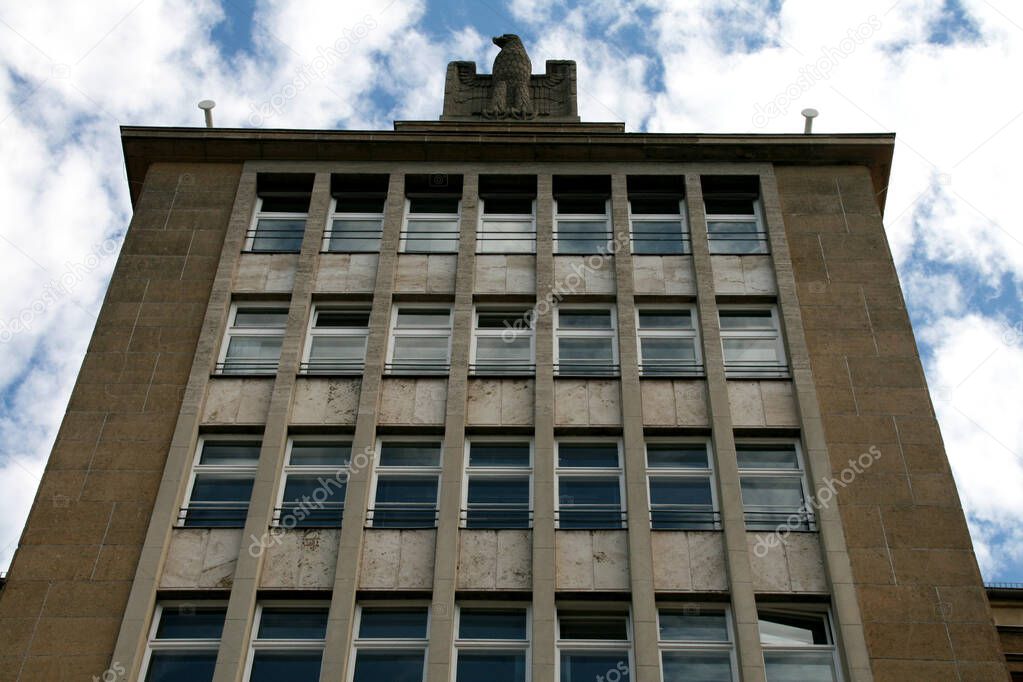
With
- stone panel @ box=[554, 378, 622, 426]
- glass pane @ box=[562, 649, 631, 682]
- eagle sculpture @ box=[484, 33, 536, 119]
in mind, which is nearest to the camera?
glass pane @ box=[562, 649, 631, 682]

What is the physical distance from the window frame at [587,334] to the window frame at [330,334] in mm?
3662

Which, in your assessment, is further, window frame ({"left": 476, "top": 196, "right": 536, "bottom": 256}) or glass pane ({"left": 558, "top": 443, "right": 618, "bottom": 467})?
window frame ({"left": 476, "top": 196, "right": 536, "bottom": 256})

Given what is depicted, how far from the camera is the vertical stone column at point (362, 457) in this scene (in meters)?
18.2

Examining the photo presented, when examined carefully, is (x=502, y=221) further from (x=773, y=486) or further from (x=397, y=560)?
(x=397, y=560)

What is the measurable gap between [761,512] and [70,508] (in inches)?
453

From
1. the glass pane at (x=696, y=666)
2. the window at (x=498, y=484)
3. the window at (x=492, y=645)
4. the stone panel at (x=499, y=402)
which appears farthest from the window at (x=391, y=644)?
the stone panel at (x=499, y=402)

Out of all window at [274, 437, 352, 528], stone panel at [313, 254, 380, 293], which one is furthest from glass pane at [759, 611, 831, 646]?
stone panel at [313, 254, 380, 293]

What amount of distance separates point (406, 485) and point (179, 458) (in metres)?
3.93

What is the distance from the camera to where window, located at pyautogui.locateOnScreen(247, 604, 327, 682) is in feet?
59.7

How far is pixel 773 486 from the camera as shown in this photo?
20.8 meters

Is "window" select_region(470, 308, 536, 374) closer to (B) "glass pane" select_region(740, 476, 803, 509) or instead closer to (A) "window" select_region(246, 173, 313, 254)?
(A) "window" select_region(246, 173, 313, 254)

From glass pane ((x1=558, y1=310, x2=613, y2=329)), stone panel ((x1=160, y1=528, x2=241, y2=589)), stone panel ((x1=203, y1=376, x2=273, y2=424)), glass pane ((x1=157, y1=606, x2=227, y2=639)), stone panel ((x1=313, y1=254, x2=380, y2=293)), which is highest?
stone panel ((x1=313, y1=254, x2=380, y2=293))

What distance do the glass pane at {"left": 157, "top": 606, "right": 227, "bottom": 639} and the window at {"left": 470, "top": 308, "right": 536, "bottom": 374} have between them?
664 cm

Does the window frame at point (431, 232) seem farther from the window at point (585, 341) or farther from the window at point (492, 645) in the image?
the window at point (492, 645)
